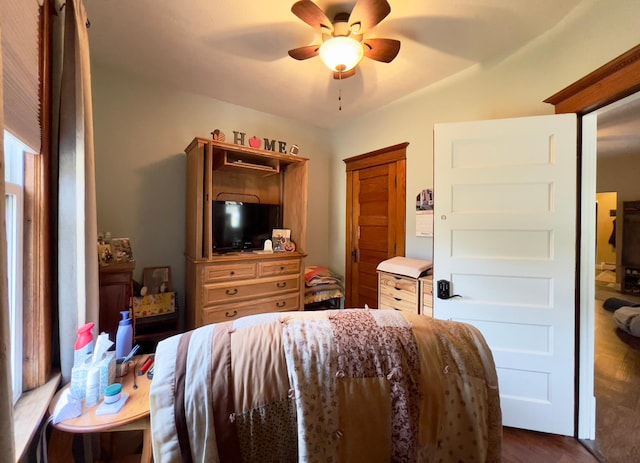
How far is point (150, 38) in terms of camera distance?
75.4 inches

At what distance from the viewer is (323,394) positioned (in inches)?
24.7

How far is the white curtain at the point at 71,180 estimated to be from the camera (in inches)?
45.8

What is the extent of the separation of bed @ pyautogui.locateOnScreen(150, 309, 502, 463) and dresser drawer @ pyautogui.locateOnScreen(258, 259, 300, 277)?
1.89 metres

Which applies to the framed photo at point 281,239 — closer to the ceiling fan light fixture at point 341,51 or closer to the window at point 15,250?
the ceiling fan light fixture at point 341,51

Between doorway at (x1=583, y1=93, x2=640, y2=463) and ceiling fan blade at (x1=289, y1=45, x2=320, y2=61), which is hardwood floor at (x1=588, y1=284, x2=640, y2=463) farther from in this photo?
ceiling fan blade at (x1=289, y1=45, x2=320, y2=61)

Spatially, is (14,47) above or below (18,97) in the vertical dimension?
above

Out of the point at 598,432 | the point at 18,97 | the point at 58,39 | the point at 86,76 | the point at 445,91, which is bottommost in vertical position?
the point at 598,432

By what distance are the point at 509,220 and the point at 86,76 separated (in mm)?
2537

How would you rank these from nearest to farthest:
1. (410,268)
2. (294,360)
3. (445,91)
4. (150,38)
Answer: (294,360)
(150,38)
(410,268)
(445,91)

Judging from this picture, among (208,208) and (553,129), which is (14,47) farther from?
(553,129)

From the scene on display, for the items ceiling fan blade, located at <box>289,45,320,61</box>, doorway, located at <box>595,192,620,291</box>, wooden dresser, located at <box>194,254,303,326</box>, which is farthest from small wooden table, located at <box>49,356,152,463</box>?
doorway, located at <box>595,192,620,291</box>

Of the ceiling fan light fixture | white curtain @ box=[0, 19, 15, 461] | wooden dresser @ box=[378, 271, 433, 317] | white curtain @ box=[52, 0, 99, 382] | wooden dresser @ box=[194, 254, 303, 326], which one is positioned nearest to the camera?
white curtain @ box=[0, 19, 15, 461]

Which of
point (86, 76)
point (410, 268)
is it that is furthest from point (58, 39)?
point (410, 268)

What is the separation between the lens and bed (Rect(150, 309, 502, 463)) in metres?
0.59
